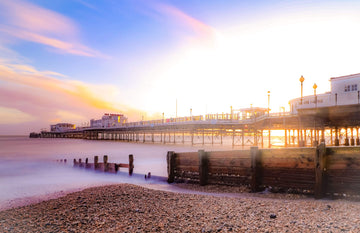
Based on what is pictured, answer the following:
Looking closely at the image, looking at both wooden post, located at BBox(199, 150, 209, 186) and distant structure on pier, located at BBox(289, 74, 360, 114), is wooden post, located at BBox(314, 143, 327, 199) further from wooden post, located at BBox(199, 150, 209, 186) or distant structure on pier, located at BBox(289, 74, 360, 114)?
distant structure on pier, located at BBox(289, 74, 360, 114)

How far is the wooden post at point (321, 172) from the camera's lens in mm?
8078

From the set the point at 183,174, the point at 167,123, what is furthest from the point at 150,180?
the point at 167,123

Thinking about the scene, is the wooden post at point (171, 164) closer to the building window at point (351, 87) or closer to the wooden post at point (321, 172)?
the wooden post at point (321, 172)

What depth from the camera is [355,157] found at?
765cm

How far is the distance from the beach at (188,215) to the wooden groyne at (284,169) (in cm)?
46

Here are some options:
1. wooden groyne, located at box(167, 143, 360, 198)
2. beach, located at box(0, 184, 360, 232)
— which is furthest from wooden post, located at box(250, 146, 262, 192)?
beach, located at box(0, 184, 360, 232)

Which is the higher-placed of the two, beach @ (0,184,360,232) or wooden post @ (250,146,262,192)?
wooden post @ (250,146,262,192)

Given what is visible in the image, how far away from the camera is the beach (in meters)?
6.00

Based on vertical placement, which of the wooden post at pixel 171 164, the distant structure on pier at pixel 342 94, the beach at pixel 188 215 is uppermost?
the distant structure on pier at pixel 342 94

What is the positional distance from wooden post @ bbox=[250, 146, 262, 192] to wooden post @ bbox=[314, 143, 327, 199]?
2.01m

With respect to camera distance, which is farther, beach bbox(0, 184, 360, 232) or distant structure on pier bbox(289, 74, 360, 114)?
distant structure on pier bbox(289, 74, 360, 114)

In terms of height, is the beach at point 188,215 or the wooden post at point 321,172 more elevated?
the wooden post at point 321,172

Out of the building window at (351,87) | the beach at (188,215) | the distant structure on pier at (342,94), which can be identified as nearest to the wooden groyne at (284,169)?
the beach at (188,215)

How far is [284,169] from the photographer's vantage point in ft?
29.5
